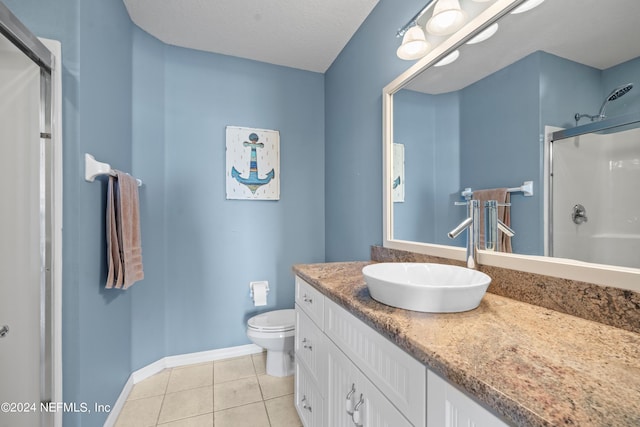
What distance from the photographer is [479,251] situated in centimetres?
103

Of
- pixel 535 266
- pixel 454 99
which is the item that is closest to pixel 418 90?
pixel 454 99

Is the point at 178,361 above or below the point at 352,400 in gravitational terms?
below

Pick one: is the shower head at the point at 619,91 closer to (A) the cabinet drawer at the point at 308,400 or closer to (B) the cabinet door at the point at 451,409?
(B) the cabinet door at the point at 451,409

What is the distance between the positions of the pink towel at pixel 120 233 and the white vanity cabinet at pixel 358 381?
2.95 ft

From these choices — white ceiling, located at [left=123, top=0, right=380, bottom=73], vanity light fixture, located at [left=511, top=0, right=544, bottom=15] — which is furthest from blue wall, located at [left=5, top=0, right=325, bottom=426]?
vanity light fixture, located at [left=511, top=0, right=544, bottom=15]

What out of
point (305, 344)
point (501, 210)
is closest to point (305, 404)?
point (305, 344)

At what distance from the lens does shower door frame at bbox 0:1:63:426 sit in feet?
3.35

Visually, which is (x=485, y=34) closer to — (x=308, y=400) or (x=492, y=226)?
(x=492, y=226)

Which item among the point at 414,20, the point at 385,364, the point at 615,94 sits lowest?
the point at 385,364

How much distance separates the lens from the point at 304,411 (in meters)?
1.35

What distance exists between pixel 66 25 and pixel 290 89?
1.51 meters

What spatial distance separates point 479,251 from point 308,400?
1041 mm

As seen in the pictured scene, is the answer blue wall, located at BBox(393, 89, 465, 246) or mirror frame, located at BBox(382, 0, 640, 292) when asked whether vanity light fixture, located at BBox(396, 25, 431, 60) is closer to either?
mirror frame, located at BBox(382, 0, 640, 292)

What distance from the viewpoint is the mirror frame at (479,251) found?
0.69 m
